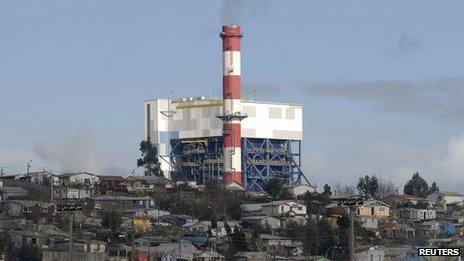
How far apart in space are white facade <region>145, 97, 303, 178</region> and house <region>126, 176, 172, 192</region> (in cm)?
350

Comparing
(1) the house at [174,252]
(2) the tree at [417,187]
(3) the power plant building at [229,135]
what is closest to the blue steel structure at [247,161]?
(3) the power plant building at [229,135]

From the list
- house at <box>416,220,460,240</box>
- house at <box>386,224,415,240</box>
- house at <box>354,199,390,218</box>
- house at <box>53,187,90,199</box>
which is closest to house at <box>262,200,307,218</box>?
house at <box>354,199,390,218</box>

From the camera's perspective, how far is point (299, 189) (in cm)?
8775

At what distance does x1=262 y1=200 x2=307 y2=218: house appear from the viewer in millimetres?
77375

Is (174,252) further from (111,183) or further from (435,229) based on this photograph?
(111,183)

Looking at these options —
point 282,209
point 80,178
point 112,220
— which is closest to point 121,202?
point 80,178

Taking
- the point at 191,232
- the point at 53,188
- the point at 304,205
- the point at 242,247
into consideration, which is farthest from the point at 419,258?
the point at 53,188

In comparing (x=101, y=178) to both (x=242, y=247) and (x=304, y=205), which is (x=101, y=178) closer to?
(x=304, y=205)

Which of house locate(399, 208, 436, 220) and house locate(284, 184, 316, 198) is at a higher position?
house locate(284, 184, 316, 198)

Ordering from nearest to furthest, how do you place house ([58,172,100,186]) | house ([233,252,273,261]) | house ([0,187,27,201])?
house ([233,252,273,261])
house ([0,187,27,201])
house ([58,172,100,186])

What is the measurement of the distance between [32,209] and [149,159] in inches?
671

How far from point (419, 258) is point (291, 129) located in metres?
30.5

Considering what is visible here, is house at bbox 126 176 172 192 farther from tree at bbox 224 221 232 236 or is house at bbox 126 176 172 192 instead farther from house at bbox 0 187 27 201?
tree at bbox 224 221 232 236

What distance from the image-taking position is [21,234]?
6569 centimetres
